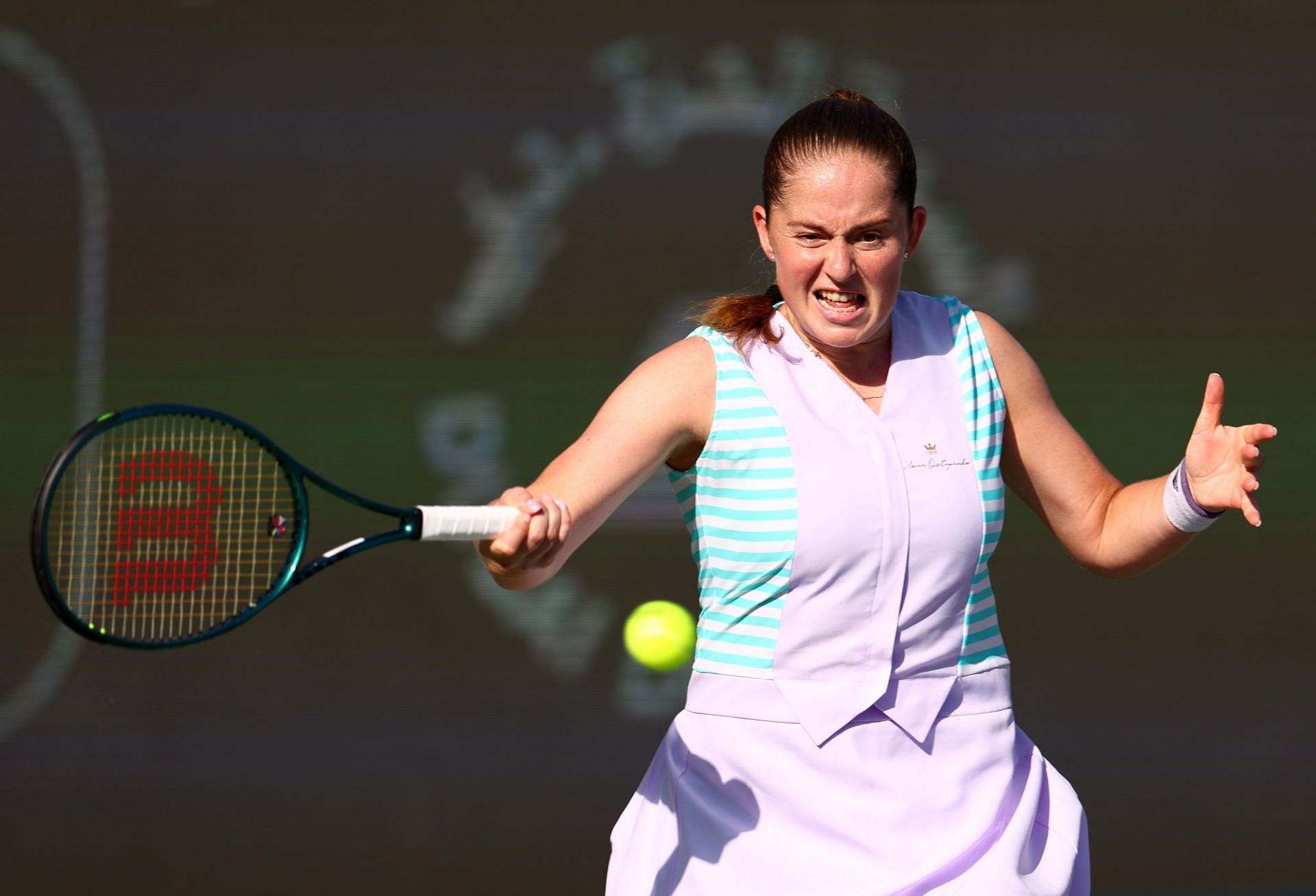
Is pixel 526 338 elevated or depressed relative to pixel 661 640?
elevated

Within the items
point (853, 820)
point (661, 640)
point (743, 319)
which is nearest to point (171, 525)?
point (661, 640)

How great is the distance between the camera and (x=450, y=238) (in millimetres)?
4168

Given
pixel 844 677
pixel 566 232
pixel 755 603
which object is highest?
pixel 566 232

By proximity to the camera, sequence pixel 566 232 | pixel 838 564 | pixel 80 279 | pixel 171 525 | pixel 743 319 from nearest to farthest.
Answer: pixel 838 564, pixel 743 319, pixel 171 525, pixel 80 279, pixel 566 232

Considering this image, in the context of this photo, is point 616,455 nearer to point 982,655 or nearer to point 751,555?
point 751,555

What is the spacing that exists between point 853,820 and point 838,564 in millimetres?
387

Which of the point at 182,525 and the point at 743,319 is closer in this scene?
the point at 743,319

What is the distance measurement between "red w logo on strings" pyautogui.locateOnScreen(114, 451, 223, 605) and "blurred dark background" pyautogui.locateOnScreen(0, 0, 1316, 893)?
485 millimetres

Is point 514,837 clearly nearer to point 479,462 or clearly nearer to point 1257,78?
point 479,462

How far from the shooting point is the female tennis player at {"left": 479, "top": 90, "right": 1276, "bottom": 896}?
2328mm

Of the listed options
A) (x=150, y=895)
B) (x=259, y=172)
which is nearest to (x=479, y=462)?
(x=259, y=172)

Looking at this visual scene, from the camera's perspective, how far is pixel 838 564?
233 centimetres

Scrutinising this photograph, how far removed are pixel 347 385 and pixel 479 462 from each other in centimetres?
41

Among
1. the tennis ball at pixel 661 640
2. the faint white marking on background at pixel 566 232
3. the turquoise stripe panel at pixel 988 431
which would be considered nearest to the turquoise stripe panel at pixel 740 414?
the turquoise stripe panel at pixel 988 431
